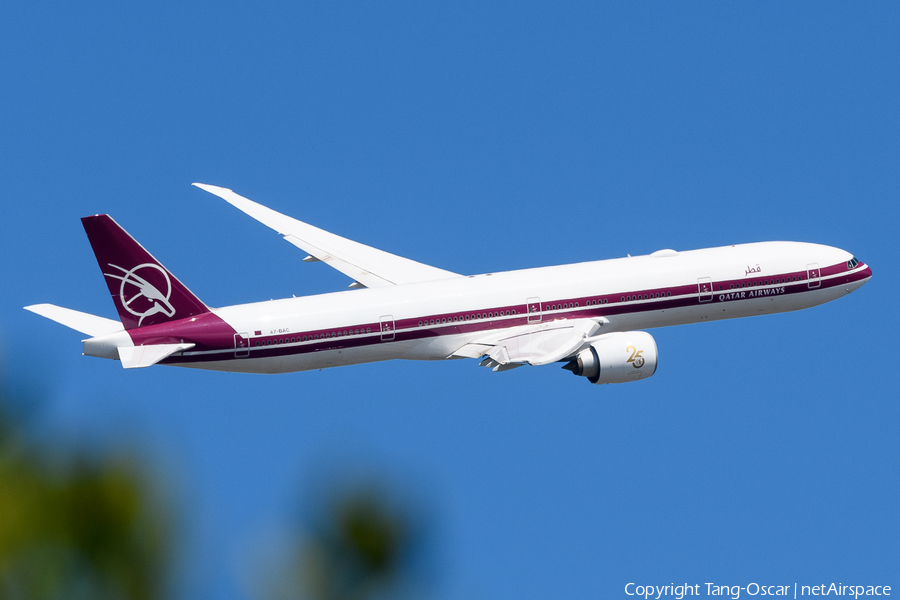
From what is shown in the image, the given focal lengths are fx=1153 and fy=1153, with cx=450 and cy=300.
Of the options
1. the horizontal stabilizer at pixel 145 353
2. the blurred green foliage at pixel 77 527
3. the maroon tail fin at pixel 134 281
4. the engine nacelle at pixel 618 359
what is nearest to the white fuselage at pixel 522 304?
the horizontal stabilizer at pixel 145 353

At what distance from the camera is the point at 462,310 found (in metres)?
51.4

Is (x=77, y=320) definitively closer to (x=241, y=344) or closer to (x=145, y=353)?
(x=145, y=353)

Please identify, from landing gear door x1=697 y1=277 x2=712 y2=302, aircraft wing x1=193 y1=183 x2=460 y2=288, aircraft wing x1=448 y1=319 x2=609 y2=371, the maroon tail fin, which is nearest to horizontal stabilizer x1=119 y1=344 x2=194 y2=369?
the maroon tail fin

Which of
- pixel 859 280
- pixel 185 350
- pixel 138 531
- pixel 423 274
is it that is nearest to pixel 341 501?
pixel 138 531

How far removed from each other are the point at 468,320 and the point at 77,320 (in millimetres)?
16821

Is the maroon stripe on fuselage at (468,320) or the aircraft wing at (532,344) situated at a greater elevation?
the maroon stripe on fuselage at (468,320)

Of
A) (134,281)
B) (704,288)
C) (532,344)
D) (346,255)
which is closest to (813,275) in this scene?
(704,288)

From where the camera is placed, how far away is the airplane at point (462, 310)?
47.7 meters

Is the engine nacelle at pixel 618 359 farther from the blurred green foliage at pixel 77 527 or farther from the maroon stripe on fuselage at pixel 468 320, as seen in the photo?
the blurred green foliage at pixel 77 527

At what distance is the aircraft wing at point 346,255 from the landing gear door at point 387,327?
597 centimetres

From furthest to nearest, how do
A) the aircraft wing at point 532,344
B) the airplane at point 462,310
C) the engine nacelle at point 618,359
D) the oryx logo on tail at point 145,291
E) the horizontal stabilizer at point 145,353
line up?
1. the engine nacelle at point 618,359
2. the aircraft wing at point 532,344
3. the airplane at point 462,310
4. the oryx logo on tail at point 145,291
5. the horizontal stabilizer at point 145,353

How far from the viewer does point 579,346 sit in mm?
50531

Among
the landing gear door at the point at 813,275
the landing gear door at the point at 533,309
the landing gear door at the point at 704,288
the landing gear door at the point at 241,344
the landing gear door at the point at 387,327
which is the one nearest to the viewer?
the landing gear door at the point at 241,344

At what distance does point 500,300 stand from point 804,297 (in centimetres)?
1651
